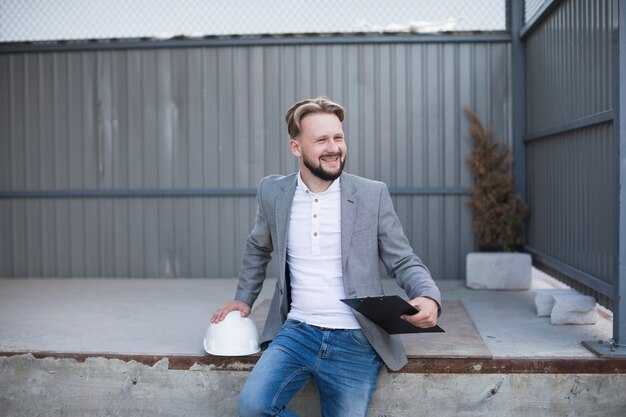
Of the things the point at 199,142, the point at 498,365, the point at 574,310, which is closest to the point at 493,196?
the point at 574,310

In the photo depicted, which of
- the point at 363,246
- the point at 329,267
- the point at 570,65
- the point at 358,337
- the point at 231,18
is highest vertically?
the point at 231,18

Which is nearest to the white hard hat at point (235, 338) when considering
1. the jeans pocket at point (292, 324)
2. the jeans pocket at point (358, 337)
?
the jeans pocket at point (292, 324)

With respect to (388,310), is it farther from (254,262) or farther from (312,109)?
(312,109)

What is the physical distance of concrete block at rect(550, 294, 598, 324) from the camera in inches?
188

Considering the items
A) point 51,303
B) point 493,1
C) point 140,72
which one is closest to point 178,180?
point 140,72

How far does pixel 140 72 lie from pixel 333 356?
4986 millimetres

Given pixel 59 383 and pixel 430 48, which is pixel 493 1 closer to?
pixel 430 48

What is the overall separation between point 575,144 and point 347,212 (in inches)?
96.9

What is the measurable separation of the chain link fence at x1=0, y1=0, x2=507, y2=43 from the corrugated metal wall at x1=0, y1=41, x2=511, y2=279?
0.63 ft

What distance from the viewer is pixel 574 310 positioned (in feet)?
15.6

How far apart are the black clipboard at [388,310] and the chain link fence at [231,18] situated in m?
4.53

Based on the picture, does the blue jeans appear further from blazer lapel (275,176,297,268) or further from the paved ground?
the paved ground

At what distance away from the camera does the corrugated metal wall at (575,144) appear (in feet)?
14.6

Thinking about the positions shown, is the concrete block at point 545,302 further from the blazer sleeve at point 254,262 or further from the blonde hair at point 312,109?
the blonde hair at point 312,109
